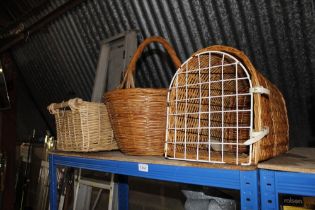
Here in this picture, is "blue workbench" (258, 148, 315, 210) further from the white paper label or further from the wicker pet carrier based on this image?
the white paper label

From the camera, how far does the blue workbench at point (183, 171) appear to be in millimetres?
847

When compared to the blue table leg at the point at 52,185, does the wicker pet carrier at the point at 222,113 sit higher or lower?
higher

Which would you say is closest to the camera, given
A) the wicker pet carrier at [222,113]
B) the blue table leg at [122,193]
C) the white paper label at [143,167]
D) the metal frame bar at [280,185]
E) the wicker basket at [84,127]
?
the metal frame bar at [280,185]

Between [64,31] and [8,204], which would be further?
[8,204]

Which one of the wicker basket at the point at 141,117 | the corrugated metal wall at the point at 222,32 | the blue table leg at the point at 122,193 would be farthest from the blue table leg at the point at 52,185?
the corrugated metal wall at the point at 222,32

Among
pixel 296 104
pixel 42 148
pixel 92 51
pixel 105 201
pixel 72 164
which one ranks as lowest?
pixel 105 201

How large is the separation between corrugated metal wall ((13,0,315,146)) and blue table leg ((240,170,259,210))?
0.89 m

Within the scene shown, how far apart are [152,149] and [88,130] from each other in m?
0.41

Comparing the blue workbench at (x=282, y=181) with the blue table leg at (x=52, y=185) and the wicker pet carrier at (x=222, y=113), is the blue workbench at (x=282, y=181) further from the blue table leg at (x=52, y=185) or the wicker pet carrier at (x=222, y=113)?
the blue table leg at (x=52, y=185)

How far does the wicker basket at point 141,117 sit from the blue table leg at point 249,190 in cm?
44

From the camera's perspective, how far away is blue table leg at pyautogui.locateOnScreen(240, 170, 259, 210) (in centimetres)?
84

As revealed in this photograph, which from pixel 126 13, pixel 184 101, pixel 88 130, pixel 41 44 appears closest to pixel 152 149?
pixel 184 101

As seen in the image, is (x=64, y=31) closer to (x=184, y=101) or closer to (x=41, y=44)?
(x=41, y=44)

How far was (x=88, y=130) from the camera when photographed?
1.40 m
